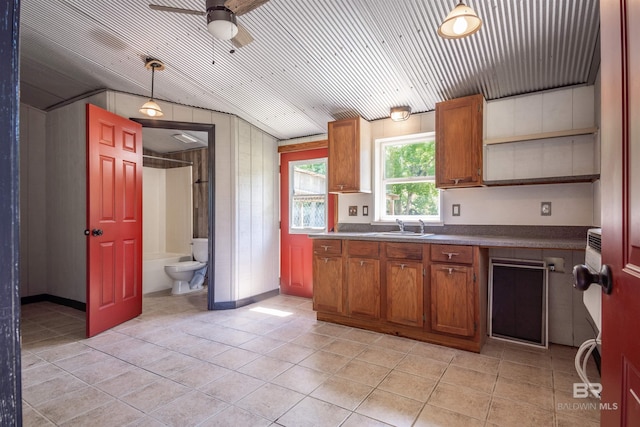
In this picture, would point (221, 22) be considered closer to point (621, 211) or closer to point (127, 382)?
point (621, 211)

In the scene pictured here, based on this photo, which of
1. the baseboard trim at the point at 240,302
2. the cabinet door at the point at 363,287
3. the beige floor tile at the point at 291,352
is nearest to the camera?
the beige floor tile at the point at 291,352

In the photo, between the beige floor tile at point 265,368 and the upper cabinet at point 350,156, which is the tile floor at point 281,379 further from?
the upper cabinet at point 350,156

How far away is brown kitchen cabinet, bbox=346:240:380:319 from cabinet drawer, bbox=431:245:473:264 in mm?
533

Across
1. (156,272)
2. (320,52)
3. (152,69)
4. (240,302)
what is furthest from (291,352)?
(156,272)

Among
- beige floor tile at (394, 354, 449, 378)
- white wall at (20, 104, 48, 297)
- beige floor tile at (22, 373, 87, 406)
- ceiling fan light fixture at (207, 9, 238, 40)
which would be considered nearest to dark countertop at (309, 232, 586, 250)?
beige floor tile at (394, 354, 449, 378)

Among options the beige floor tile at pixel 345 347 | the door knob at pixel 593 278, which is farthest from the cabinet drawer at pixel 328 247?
the door knob at pixel 593 278

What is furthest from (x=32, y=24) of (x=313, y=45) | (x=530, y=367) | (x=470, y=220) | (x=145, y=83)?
(x=530, y=367)

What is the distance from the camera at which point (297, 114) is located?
3.79 m

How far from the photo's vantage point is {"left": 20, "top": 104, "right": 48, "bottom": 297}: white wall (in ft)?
13.3

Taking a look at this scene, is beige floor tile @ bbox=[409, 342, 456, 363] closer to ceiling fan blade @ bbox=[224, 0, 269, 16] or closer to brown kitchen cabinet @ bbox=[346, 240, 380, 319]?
brown kitchen cabinet @ bbox=[346, 240, 380, 319]

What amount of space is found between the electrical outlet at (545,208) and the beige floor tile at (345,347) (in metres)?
1.96

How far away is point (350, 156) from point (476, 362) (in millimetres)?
2243

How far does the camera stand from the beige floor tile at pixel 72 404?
70.8 inches

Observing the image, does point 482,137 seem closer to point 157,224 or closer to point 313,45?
point 313,45
